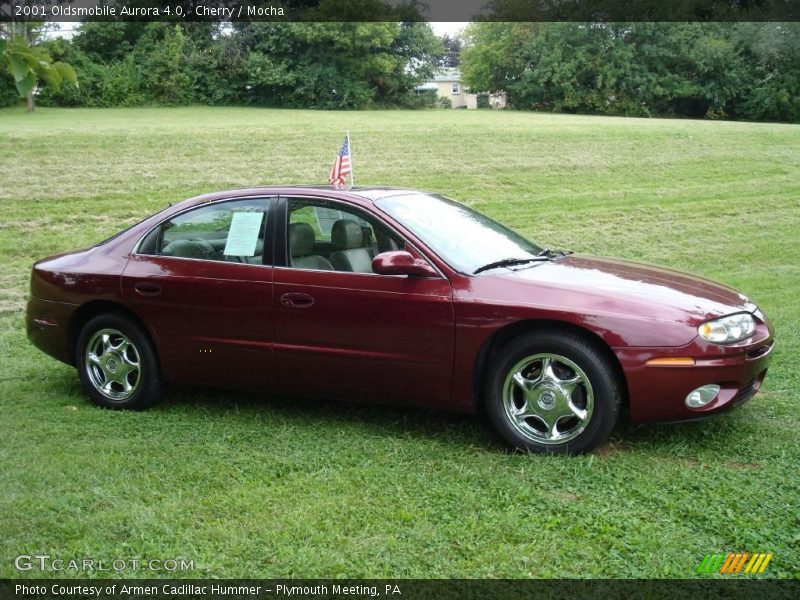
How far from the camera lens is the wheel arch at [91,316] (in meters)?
6.00

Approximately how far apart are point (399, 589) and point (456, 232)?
107 inches

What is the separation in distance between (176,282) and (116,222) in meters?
10.1

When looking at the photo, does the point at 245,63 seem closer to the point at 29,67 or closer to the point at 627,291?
the point at 627,291

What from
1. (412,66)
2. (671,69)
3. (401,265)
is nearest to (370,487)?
(401,265)

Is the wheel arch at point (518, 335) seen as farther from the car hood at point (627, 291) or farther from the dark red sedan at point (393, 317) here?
the car hood at point (627, 291)

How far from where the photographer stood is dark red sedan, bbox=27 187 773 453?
4738mm

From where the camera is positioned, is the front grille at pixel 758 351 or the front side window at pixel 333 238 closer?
the front grille at pixel 758 351


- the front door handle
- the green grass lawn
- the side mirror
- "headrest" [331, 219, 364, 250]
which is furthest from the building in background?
the side mirror

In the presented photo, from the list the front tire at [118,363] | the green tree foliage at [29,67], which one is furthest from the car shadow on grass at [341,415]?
the green tree foliage at [29,67]

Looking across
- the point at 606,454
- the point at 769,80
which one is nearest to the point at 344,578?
the point at 606,454

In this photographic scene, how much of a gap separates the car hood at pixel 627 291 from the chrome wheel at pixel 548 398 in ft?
1.16

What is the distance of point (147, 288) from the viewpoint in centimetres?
588

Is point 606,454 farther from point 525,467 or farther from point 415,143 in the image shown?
point 415,143

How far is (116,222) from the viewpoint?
15188mm
